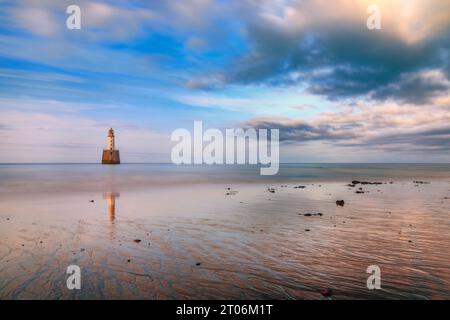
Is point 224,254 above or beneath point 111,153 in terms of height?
beneath

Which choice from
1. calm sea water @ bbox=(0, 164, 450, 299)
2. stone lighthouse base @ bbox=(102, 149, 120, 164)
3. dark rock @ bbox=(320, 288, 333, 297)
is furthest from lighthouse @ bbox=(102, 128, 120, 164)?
dark rock @ bbox=(320, 288, 333, 297)

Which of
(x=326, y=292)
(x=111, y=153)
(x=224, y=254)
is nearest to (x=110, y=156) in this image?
(x=111, y=153)

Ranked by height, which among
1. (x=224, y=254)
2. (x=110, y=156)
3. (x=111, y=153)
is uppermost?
(x=111, y=153)

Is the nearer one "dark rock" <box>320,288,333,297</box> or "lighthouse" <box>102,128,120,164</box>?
"dark rock" <box>320,288,333,297</box>

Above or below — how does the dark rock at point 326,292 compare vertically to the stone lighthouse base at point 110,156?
below

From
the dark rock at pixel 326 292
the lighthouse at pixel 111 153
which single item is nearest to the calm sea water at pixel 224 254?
the dark rock at pixel 326 292

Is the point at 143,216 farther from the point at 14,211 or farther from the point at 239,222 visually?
the point at 14,211

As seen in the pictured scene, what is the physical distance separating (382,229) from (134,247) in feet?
46.7

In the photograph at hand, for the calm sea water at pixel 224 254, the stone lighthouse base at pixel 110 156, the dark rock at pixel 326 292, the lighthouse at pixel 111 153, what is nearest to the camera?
the dark rock at pixel 326 292

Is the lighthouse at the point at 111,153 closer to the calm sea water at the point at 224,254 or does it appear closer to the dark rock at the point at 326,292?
the calm sea water at the point at 224,254

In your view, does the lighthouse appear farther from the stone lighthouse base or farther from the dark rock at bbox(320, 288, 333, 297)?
the dark rock at bbox(320, 288, 333, 297)

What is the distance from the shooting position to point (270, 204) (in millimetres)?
29859

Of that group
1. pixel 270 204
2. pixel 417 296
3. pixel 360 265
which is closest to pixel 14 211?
pixel 270 204

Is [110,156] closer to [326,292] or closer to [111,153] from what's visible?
[111,153]
